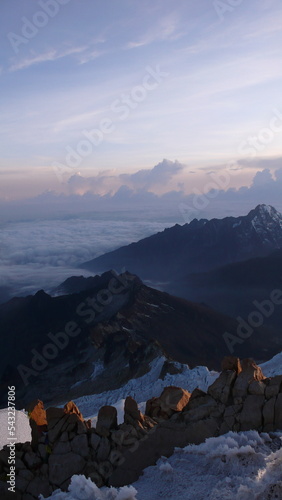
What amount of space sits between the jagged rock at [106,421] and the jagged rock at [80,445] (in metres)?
0.53

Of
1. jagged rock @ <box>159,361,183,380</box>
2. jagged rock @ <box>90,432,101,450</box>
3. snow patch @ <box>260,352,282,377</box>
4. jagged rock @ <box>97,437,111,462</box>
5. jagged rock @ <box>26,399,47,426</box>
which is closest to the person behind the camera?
jagged rock @ <box>97,437,111,462</box>

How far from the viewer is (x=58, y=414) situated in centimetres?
1426

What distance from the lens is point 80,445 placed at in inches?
533

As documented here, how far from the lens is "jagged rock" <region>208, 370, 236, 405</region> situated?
46.4 ft

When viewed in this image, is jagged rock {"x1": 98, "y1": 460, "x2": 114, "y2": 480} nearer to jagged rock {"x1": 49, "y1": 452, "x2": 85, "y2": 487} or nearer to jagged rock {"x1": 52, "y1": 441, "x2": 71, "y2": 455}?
jagged rock {"x1": 49, "y1": 452, "x2": 85, "y2": 487}

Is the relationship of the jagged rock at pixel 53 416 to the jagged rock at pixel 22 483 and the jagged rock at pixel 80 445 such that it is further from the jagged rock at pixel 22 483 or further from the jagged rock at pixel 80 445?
the jagged rock at pixel 22 483

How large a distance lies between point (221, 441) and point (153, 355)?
4721cm

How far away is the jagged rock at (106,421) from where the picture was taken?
13.8 metres

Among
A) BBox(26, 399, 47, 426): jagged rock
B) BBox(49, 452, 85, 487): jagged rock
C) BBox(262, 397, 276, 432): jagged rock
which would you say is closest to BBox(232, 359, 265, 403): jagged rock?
BBox(262, 397, 276, 432): jagged rock

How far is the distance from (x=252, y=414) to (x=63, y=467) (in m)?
6.08

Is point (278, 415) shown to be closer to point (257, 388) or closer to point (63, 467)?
point (257, 388)

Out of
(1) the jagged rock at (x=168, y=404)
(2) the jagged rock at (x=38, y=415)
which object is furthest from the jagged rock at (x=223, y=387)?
(2) the jagged rock at (x=38, y=415)

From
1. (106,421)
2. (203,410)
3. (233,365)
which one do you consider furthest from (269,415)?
(106,421)

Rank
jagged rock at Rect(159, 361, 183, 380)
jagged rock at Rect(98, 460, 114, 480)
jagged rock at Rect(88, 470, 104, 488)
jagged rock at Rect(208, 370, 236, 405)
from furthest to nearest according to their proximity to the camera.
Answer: jagged rock at Rect(159, 361, 183, 380), jagged rock at Rect(208, 370, 236, 405), jagged rock at Rect(98, 460, 114, 480), jagged rock at Rect(88, 470, 104, 488)
